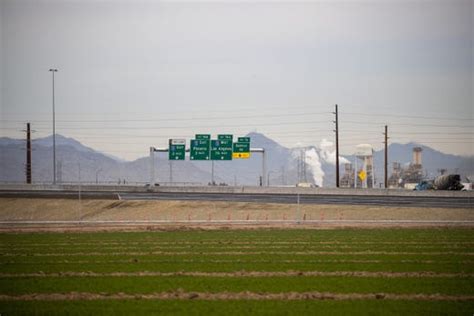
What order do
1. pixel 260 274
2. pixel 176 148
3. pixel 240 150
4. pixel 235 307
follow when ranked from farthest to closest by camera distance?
1. pixel 176 148
2. pixel 240 150
3. pixel 260 274
4. pixel 235 307

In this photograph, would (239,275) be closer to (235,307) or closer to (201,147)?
(235,307)

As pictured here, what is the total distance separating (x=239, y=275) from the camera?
26984 mm

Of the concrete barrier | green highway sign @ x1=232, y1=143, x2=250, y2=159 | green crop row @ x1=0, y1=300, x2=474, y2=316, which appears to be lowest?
the concrete barrier

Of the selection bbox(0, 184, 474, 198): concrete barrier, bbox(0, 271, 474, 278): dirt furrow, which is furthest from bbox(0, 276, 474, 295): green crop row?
bbox(0, 184, 474, 198): concrete barrier

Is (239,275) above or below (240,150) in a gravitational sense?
below

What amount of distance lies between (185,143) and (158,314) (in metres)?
75.9

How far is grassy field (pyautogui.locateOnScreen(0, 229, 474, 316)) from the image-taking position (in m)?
20.8

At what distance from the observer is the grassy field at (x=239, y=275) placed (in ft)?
68.3

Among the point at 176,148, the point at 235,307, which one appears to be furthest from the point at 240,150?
the point at 235,307

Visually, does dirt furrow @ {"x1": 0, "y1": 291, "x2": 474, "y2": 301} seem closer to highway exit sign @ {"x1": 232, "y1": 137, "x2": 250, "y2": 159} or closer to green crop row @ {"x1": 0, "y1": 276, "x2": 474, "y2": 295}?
green crop row @ {"x1": 0, "y1": 276, "x2": 474, "y2": 295}

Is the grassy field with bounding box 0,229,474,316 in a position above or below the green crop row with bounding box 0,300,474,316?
below

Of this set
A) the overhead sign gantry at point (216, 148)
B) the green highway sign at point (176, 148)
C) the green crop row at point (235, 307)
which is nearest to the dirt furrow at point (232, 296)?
the green crop row at point (235, 307)

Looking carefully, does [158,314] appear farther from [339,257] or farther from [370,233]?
[370,233]

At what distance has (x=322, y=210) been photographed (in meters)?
65.1
